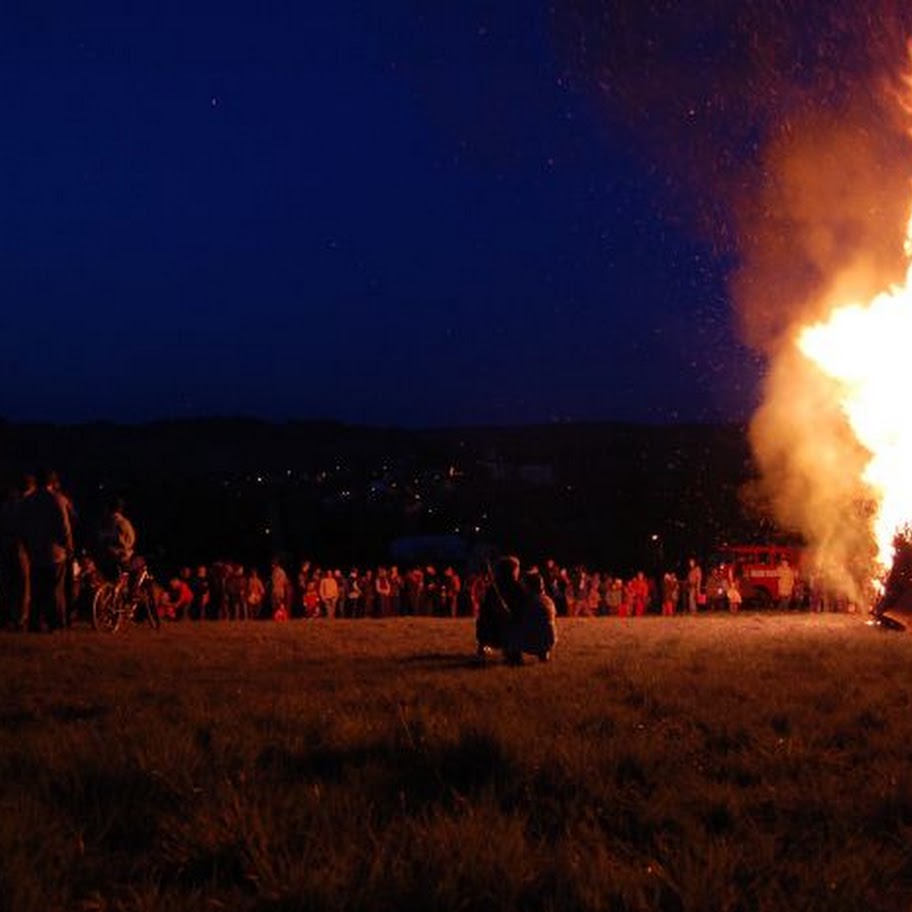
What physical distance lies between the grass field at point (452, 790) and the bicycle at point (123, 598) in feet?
17.4

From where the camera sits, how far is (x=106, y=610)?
18984 millimetres

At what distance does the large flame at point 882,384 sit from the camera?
2552cm

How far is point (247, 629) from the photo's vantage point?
21.2 m

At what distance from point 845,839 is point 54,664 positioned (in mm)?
9422

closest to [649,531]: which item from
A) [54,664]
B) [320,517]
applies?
[320,517]

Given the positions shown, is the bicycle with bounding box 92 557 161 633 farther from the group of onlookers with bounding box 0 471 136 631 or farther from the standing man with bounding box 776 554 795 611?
the standing man with bounding box 776 554 795 611

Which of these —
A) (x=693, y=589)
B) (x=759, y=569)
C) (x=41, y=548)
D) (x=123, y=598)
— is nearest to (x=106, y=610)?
(x=123, y=598)

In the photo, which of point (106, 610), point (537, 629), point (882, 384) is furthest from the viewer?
point (882, 384)

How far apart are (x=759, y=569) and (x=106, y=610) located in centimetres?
2395

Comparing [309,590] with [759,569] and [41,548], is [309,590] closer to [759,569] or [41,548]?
[41,548]

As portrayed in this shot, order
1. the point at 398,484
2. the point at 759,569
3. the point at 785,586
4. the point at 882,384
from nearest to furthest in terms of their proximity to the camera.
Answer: the point at 882,384
the point at 785,586
the point at 759,569
the point at 398,484

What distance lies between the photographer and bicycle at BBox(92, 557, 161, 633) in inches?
741

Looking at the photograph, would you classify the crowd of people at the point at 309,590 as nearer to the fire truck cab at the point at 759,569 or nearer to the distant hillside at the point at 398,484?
the fire truck cab at the point at 759,569

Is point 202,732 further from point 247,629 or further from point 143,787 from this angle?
point 247,629
